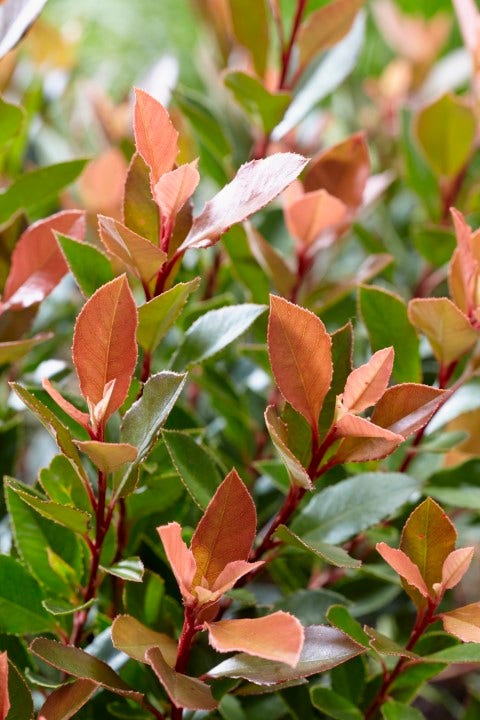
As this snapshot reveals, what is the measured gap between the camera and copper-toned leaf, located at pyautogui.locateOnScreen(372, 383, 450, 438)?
1.50 ft

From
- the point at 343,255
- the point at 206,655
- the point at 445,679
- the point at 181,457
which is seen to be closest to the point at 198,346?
the point at 181,457

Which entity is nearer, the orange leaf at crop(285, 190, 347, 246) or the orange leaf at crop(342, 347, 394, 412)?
the orange leaf at crop(342, 347, 394, 412)

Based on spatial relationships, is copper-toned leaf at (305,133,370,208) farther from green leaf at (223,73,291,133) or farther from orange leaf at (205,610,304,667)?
orange leaf at (205,610,304,667)

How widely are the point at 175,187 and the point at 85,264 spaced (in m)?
0.10

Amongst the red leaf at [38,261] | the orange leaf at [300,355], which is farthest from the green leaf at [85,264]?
the orange leaf at [300,355]

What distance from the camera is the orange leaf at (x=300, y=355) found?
445mm

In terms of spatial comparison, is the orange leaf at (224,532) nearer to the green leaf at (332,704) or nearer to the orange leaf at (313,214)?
the green leaf at (332,704)

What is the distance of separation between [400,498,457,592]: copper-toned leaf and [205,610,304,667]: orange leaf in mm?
107

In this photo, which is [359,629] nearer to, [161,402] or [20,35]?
[161,402]

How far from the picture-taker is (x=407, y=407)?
0.47 metres

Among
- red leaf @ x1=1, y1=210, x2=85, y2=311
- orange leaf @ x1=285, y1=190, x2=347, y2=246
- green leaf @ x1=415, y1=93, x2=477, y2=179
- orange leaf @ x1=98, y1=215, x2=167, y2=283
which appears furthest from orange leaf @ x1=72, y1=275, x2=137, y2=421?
green leaf @ x1=415, y1=93, x2=477, y2=179

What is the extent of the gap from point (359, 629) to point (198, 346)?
205 millimetres

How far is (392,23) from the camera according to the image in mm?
1367

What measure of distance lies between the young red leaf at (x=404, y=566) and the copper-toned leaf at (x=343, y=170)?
0.33 meters
